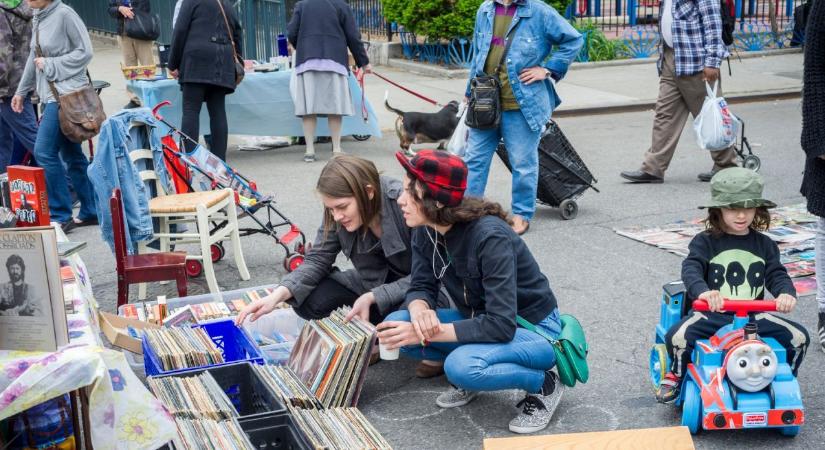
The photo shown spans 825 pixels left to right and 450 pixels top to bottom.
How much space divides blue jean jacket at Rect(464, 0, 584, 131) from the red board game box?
3.58m

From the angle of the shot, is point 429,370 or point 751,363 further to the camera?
point 429,370

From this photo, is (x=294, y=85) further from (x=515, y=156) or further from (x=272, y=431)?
(x=272, y=431)

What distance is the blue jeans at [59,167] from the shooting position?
7.20 m

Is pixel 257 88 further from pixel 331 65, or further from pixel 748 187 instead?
pixel 748 187

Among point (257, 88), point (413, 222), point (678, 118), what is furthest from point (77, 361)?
point (257, 88)

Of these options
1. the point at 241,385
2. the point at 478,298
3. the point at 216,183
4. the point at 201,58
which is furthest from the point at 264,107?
the point at 478,298

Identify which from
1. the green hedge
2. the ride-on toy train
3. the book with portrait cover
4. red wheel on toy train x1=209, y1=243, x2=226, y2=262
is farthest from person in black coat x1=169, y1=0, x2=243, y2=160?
the green hedge

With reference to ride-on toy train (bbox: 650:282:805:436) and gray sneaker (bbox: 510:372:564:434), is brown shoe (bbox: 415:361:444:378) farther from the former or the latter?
ride-on toy train (bbox: 650:282:805:436)

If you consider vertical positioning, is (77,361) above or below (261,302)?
above

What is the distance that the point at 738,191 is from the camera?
12.7ft

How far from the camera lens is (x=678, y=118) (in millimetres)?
8328

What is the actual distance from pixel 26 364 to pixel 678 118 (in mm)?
6646

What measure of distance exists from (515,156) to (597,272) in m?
1.05

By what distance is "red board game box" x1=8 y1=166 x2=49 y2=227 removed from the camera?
373 cm
